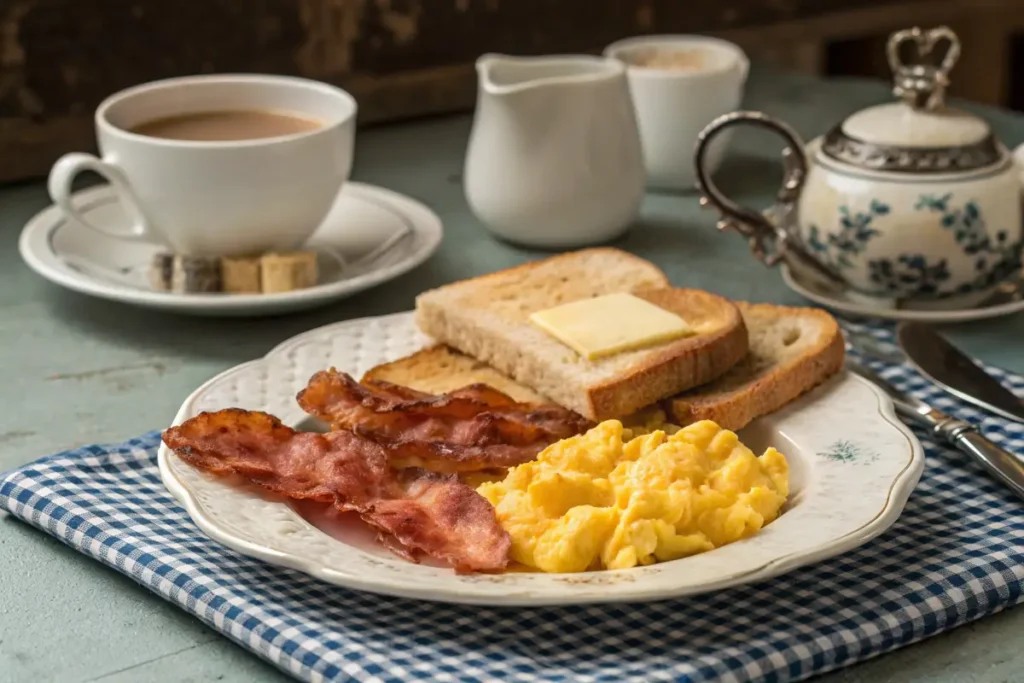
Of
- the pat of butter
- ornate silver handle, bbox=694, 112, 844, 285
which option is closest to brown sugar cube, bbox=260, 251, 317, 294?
the pat of butter

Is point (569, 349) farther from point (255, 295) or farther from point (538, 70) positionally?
point (538, 70)

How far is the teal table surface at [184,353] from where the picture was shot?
1127 mm

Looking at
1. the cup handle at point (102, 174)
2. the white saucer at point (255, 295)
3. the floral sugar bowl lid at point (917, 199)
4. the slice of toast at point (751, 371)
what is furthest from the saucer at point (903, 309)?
the cup handle at point (102, 174)

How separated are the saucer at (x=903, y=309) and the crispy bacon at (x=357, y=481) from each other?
755mm

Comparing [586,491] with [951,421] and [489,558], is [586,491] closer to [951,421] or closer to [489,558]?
[489,558]

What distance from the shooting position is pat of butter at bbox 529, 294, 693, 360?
4.98ft

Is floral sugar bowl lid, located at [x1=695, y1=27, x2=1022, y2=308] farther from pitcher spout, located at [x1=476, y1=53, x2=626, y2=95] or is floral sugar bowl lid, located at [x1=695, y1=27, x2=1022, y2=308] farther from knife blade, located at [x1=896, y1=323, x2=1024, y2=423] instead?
pitcher spout, located at [x1=476, y1=53, x2=626, y2=95]

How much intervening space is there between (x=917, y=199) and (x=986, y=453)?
0.47 m

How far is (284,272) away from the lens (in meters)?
1.88

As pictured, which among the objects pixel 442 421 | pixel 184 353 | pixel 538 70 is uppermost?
pixel 538 70

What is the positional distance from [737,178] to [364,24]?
32.5 inches

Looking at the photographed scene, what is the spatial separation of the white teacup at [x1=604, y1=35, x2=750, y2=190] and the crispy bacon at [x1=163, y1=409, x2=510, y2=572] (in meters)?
1.10

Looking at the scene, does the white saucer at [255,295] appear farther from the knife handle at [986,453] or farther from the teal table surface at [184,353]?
the knife handle at [986,453]

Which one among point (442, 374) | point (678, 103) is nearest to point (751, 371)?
point (442, 374)
